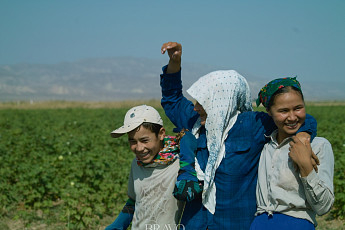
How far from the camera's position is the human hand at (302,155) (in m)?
1.96

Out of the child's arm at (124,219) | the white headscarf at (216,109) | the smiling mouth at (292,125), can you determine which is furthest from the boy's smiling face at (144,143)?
the smiling mouth at (292,125)

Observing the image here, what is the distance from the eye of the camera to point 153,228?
2494 millimetres

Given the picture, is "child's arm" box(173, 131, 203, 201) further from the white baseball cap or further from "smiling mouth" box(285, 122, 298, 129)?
"smiling mouth" box(285, 122, 298, 129)

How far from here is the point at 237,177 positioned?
2328 mm

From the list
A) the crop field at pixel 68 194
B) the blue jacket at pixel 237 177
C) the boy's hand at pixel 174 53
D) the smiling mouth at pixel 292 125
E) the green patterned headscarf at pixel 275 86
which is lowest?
the crop field at pixel 68 194

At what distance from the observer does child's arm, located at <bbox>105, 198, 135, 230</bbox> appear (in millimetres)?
2650

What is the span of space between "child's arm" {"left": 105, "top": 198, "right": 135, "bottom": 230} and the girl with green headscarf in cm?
86

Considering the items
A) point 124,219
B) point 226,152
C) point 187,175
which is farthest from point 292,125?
point 124,219

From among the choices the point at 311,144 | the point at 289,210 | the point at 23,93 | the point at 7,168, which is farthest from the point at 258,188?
the point at 23,93

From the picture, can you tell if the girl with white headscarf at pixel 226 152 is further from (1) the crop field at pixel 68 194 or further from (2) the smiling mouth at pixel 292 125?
(1) the crop field at pixel 68 194

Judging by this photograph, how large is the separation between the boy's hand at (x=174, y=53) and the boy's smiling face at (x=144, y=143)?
45 centimetres

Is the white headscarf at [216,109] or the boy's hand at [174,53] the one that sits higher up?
the boy's hand at [174,53]

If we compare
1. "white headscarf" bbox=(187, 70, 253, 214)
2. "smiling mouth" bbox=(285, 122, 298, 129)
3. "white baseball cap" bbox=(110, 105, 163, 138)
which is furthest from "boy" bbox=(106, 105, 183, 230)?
"smiling mouth" bbox=(285, 122, 298, 129)

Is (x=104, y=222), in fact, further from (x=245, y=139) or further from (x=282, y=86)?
(x=282, y=86)
